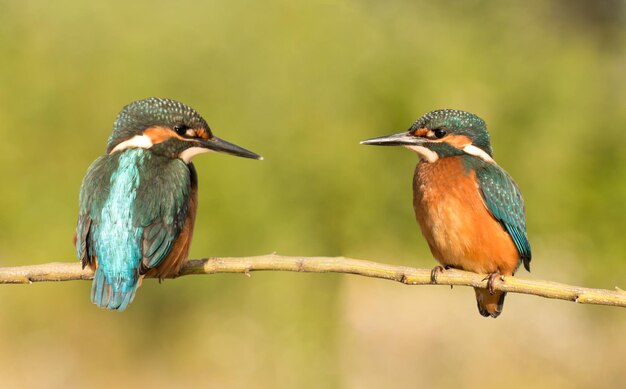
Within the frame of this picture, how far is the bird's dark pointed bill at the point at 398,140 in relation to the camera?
2896 millimetres

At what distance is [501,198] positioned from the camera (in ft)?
10.7

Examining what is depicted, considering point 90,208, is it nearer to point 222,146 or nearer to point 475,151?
point 222,146

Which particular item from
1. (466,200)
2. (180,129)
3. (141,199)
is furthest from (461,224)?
(141,199)

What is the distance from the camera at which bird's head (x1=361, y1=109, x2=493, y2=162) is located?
3.16m

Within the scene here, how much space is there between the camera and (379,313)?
602 cm

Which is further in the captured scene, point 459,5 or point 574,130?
point 459,5

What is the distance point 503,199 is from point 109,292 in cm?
136

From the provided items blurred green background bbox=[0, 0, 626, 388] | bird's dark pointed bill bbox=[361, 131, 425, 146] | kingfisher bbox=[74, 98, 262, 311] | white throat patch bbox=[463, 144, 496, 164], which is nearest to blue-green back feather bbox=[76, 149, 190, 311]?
kingfisher bbox=[74, 98, 262, 311]

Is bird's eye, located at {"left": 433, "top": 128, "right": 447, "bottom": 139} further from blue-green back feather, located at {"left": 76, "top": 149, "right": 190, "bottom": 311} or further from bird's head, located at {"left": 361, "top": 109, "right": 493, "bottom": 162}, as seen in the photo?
blue-green back feather, located at {"left": 76, "top": 149, "right": 190, "bottom": 311}

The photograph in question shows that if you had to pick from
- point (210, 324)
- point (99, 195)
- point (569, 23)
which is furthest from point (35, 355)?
point (569, 23)

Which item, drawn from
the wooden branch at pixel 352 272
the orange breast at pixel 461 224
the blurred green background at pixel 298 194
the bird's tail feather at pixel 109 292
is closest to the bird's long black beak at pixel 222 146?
the wooden branch at pixel 352 272

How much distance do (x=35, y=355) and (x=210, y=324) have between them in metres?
1.05

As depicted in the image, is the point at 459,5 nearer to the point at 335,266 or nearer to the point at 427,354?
the point at 427,354

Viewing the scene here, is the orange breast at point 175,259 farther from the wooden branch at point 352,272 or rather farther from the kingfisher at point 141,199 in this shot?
the wooden branch at point 352,272
